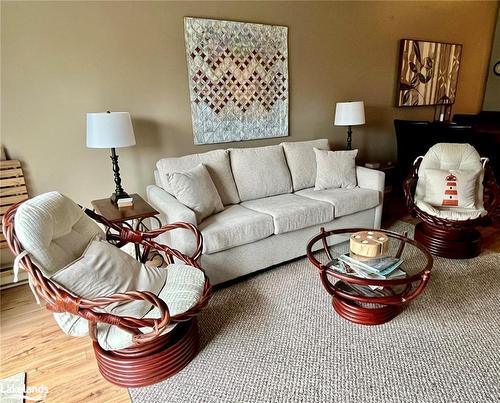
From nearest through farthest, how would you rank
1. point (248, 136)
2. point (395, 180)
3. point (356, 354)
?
point (356, 354)
point (248, 136)
point (395, 180)

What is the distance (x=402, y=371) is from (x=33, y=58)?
3.16m

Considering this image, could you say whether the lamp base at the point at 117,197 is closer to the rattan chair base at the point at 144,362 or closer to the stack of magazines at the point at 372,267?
the rattan chair base at the point at 144,362

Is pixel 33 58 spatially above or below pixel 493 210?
above

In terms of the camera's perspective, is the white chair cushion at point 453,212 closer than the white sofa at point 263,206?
No

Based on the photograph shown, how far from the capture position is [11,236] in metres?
1.35

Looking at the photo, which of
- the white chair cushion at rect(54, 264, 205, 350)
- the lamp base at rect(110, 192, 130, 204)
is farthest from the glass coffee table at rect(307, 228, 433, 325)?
the lamp base at rect(110, 192, 130, 204)

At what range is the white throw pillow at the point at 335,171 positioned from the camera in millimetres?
3188

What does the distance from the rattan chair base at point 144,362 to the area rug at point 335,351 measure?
49 millimetres

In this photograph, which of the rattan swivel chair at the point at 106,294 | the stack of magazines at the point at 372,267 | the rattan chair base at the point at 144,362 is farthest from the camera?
the stack of magazines at the point at 372,267

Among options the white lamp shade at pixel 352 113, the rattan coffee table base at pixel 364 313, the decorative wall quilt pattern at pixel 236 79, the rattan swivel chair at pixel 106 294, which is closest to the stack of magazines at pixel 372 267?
the rattan coffee table base at pixel 364 313

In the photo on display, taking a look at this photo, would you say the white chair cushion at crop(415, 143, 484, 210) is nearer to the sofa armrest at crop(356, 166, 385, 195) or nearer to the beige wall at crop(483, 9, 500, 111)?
the sofa armrest at crop(356, 166, 385, 195)

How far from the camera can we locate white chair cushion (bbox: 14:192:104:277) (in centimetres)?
138

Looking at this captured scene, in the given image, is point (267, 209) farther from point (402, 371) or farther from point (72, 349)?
point (72, 349)

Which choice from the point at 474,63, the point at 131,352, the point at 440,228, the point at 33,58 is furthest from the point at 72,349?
the point at 474,63
